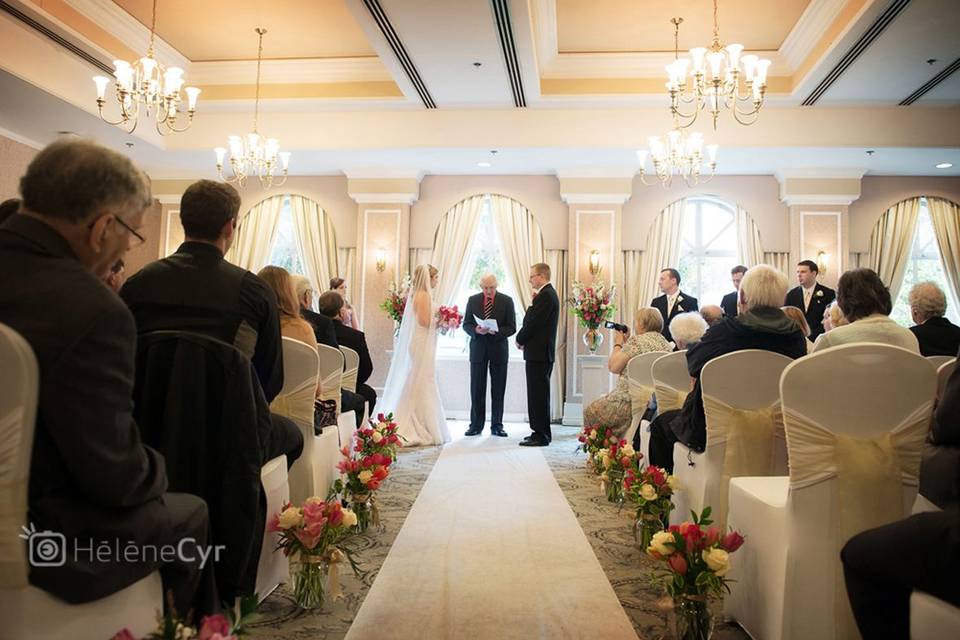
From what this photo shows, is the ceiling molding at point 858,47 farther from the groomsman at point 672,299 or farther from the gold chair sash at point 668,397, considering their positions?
the gold chair sash at point 668,397

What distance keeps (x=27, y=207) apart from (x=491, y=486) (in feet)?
12.6

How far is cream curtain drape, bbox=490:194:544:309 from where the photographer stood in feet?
31.0

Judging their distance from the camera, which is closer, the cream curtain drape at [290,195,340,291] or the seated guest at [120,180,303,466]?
the seated guest at [120,180,303,466]

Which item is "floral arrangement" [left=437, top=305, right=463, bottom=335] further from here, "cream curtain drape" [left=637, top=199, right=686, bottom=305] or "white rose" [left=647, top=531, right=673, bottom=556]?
"white rose" [left=647, top=531, right=673, bottom=556]

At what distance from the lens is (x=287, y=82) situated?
8203 mm

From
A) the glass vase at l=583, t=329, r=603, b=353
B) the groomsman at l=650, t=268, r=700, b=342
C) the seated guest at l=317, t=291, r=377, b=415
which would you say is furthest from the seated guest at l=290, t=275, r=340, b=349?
the groomsman at l=650, t=268, r=700, b=342

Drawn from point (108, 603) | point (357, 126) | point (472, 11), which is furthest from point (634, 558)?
point (357, 126)

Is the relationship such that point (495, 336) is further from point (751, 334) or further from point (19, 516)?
point (19, 516)

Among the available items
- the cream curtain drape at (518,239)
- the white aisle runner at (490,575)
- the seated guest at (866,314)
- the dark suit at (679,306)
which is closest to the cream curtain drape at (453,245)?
the cream curtain drape at (518,239)

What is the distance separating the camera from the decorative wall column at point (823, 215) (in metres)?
8.90

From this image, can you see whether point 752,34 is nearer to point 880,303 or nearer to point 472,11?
point 472,11

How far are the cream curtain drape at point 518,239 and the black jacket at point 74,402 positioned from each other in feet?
26.9

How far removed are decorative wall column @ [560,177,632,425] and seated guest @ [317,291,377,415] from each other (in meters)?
3.95

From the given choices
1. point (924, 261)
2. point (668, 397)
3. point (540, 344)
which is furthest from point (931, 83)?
point (668, 397)
